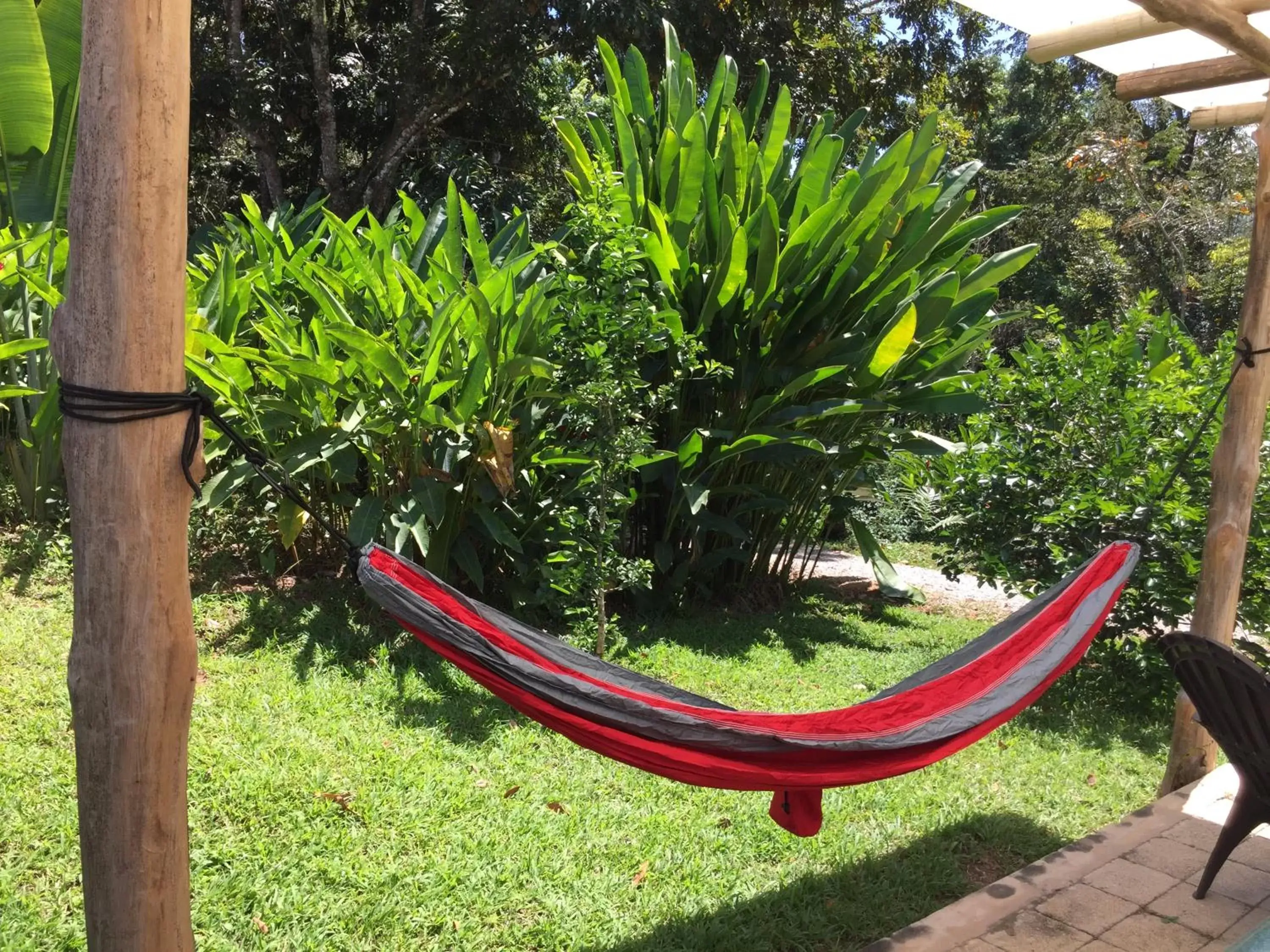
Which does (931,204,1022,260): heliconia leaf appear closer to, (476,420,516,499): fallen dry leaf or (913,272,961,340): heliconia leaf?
(913,272,961,340): heliconia leaf

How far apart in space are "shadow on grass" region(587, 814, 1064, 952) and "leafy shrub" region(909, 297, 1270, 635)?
1.65 m

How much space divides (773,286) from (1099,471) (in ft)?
5.48

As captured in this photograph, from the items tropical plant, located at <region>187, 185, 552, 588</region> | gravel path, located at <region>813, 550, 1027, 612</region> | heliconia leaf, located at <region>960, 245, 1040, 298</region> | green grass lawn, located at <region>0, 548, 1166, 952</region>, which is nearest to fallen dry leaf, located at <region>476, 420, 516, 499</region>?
tropical plant, located at <region>187, 185, 552, 588</region>

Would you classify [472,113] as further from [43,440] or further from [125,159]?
[125,159]

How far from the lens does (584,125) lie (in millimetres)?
10953

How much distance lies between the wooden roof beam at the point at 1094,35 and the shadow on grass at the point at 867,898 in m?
2.42

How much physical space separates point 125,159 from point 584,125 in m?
10.3

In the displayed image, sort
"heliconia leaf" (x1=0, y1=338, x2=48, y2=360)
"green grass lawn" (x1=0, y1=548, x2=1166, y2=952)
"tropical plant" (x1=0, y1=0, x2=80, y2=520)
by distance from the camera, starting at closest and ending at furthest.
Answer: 1. "green grass lawn" (x1=0, y1=548, x2=1166, y2=952)
2. "heliconia leaf" (x1=0, y1=338, x2=48, y2=360)
3. "tropical plant" (x1=0, y1=0, x2=80, y2=520)

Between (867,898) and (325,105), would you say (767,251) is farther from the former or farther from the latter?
(325,105)

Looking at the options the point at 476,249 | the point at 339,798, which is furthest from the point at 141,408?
the point at 476,249

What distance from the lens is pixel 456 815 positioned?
266cm

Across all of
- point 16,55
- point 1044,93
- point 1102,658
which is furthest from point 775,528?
point 1044,93

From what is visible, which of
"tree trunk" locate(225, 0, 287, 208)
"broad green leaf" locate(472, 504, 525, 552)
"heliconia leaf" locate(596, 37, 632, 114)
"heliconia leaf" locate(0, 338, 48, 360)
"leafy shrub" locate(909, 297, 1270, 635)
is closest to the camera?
"heliconia leaf" locate(0, 338, 48, 360)

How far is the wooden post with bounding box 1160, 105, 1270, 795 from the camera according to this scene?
313 centimetres
